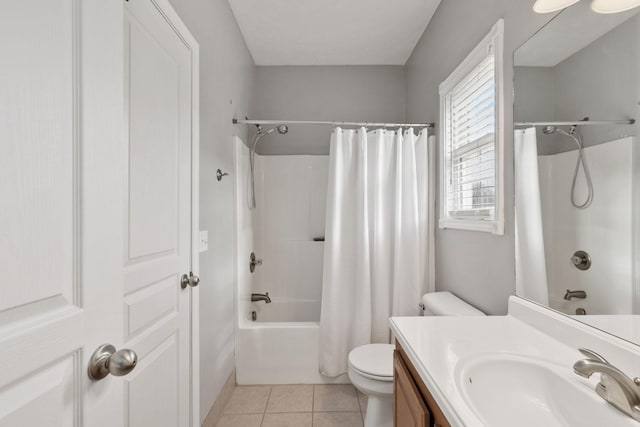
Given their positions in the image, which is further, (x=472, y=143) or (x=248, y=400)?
(x=248, y=400)

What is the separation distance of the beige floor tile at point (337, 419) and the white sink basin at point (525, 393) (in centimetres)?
121

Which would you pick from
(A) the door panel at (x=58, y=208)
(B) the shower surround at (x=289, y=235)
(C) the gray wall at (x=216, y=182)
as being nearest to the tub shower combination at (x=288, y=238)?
(B) the shower surround at (x=289, y=235)

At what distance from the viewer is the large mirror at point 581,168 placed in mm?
760

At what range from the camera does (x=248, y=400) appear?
1.94 meters

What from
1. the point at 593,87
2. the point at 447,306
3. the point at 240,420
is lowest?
the point at 240,420

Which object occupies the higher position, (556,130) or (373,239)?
(556,130)

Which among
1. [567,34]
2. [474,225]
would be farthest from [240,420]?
[567,34]

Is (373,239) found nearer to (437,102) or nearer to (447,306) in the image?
(447,306)

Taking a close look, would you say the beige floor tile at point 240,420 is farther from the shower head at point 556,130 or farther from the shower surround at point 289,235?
the shower head at point 556,130

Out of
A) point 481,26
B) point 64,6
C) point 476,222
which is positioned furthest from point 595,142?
point 64,6

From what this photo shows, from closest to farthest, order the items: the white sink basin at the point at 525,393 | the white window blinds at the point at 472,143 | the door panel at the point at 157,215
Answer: the white sink basin at the point at 525,393 → the door panel at the point at 157,215 → the white window blinds at the point at 472,143

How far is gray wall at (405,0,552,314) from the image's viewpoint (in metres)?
1.27

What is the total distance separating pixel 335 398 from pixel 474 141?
1.81 metres

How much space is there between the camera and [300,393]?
2.00 metres
